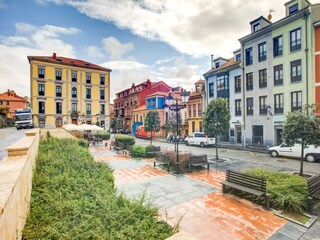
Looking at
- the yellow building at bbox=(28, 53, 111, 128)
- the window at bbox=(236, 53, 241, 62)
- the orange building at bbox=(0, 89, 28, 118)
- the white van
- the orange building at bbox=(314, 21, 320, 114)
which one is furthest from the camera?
the orange building at bbox=(0, 89, 28, 118)

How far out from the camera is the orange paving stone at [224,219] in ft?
16.0

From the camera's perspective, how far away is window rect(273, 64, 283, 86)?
2045 centimetres

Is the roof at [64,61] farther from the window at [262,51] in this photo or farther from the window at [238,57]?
the window at [262,51]

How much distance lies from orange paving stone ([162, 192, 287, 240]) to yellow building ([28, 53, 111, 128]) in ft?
111

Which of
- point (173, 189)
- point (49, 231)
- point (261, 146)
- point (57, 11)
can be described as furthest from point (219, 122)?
point (49, 231)

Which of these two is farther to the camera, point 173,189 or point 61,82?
point 61,82

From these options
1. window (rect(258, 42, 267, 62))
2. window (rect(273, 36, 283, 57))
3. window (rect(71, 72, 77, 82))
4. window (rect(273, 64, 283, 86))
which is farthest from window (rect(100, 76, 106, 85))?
window (rect(273, 64, 283, 86))

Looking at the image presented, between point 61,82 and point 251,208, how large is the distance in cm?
4340

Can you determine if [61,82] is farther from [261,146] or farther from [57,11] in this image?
[261,146]

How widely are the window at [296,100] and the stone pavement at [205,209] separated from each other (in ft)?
47.2

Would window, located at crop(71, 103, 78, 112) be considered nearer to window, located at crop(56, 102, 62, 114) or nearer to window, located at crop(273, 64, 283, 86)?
window, located at crop(56, 102, 62, 114)

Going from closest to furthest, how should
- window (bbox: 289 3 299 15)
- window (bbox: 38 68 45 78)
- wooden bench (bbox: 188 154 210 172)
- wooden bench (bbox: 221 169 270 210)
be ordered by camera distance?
wooden bench (bbox: 221 169 270 210) < wooden bench (bbox: 188 154 210 172) < window (bbox: 289 3 299 15) < window (bbox: 38 68 45 78)

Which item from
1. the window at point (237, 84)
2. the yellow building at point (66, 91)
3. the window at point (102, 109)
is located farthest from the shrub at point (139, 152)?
the window at point (102, 109)

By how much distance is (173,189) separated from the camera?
26.8ft
